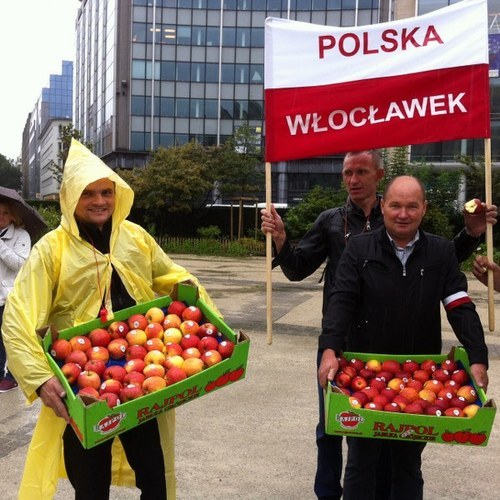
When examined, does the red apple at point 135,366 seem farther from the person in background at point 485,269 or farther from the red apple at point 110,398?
the person in background at point 485,269

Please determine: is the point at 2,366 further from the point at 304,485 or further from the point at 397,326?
the point at 397,326

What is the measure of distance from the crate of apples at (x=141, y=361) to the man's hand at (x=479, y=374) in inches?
39.0

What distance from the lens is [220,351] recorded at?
8.65 ft

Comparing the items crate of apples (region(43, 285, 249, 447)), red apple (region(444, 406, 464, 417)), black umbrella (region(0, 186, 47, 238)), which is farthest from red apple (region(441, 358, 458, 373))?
black umbrella (region(0, 186, 47, 238))

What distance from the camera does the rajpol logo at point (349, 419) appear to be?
7.93ft

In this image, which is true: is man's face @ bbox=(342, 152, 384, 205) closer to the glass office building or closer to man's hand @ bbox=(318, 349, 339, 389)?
man's hand @ bbox=(318, 349, 339, 389)

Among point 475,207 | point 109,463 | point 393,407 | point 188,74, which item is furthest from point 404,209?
point 188,74

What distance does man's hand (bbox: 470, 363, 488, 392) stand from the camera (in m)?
2.58

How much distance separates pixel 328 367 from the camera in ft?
8.71

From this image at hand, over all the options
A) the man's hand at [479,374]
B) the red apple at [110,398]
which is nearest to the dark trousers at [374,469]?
the man's hand at [479,374]

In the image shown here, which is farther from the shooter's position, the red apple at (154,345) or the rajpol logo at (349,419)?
the red apple at (154,345)

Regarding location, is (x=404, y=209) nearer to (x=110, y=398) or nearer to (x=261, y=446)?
(x=110, y=398)

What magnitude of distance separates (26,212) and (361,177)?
3.35 metres

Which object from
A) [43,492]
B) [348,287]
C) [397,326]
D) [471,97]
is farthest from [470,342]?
[43,492]
